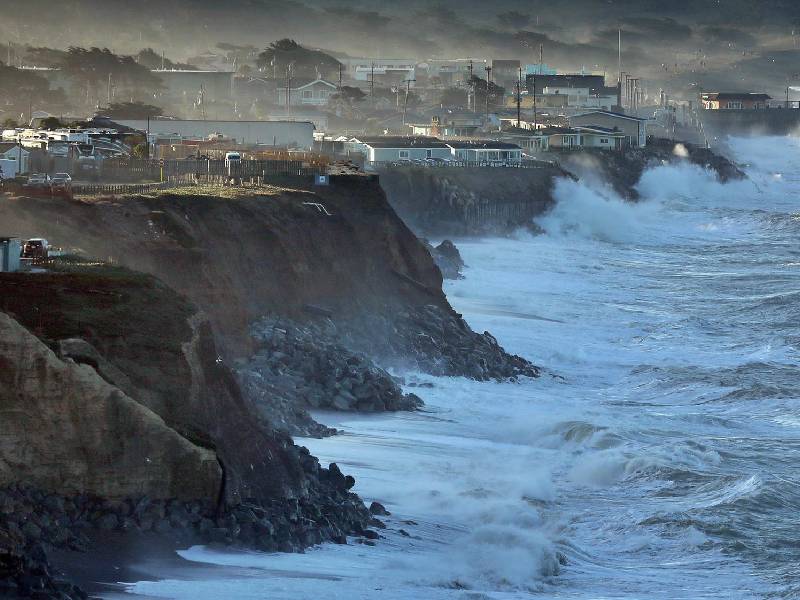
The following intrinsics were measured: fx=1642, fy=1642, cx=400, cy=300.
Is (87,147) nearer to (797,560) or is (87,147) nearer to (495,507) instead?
(495,507)

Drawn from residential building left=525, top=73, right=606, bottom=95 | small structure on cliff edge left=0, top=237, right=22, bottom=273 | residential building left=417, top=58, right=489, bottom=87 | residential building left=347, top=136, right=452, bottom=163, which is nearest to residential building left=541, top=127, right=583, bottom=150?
residential building left=347, top=136, right=452, bottom=163

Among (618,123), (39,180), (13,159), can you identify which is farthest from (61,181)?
(618,123)

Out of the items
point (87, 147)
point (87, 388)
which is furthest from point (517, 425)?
point (87, 147)

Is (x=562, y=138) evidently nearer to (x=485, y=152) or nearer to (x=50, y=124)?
(x=485, y=152)

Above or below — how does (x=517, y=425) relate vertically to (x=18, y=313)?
below

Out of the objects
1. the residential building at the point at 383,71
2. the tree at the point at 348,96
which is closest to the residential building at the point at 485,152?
the tree at the point at 348,96
